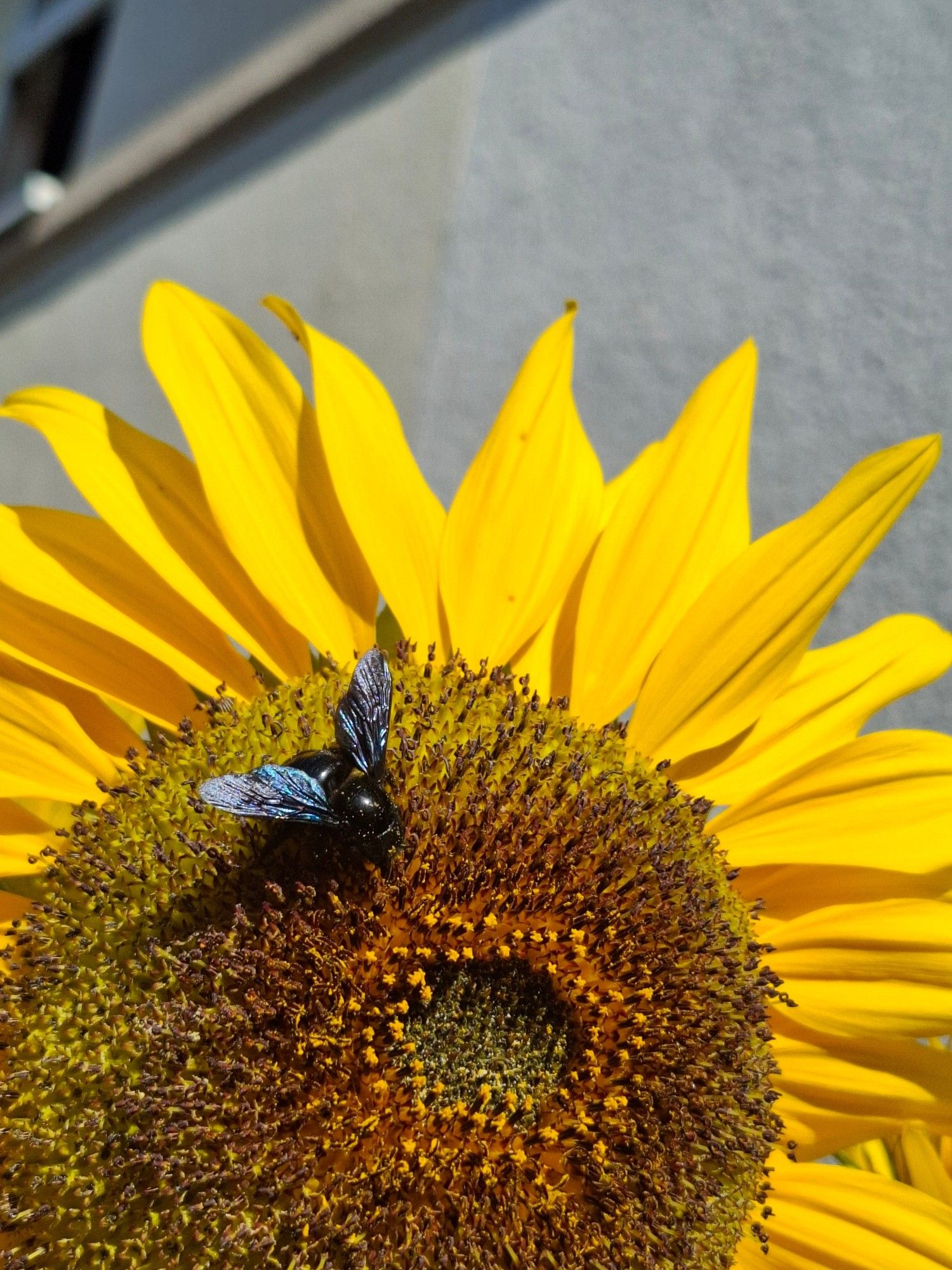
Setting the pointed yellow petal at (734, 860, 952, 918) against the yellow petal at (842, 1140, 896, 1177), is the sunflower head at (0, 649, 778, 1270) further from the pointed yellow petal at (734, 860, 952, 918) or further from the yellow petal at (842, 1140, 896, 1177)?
the yellow petal at (842, 1140, 896, 1177)

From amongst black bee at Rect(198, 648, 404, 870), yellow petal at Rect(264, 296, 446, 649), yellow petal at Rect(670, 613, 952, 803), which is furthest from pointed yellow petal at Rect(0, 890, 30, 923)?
yellow petal at Rect(670, 613, 952, 803)

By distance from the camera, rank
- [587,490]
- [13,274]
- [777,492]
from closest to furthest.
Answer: [587,490]
[777,492]
[13,274]

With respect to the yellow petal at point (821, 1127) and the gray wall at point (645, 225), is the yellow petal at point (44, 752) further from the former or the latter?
the gray wall at point (645, 225)

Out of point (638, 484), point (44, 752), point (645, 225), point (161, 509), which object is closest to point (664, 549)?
point (638, 484)

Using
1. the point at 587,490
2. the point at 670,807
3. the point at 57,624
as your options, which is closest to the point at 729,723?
the point at 670,807

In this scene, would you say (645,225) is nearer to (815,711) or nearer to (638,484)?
(638,484)

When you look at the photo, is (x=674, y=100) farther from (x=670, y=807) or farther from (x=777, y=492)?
(x=670, y=807)
